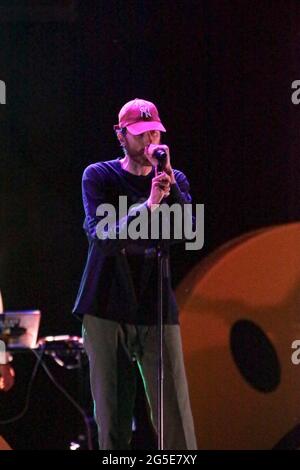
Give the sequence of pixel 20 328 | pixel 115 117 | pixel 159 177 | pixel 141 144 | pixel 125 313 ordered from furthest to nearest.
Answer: pixel 115 117 → pixel 20 328 → pixel 141 144 → pixel 125 313 → pixel 159 177

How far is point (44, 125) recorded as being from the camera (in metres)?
3.88

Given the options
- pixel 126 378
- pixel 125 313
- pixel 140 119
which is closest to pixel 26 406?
pixel 126 378

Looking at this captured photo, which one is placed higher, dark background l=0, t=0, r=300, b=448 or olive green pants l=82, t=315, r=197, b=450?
dark background l=0, t=0, r=300, b=448

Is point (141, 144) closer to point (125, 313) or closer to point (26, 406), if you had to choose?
point (125, 313)

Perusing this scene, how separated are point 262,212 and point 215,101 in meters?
0.64

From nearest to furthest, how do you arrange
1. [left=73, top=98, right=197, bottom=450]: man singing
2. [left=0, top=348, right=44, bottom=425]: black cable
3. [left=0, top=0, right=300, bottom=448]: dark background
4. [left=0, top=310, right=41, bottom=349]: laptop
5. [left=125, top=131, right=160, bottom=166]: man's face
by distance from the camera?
[left=73, top=98, right=197, bottom=450]: man singing < [left=125, top=131, right=160, bottom=166]: man's face < [left=0, top=310, right=41, bottom=349]: laptop < [left=0, top=0, right=300, bottom=448]: dark background < [left=0, top=348, right=44, bottom=425]: black cable

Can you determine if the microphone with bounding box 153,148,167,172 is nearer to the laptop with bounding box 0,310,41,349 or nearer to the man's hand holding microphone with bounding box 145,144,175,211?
the man's hand holding microphone with bounding box 145,144,175,211

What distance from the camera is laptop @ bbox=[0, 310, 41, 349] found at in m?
3.58

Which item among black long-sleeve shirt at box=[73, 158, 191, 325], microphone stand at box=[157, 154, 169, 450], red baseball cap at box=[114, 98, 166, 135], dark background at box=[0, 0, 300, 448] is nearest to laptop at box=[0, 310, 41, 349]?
dark background at box=[0, 0, 300, 448]

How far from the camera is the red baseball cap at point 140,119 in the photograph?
313 centimetres

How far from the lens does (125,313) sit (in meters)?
2.98

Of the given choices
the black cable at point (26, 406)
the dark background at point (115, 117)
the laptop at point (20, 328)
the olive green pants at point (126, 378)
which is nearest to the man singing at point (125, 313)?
the olive green pants at point (126, 378)

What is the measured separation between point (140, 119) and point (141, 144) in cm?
12

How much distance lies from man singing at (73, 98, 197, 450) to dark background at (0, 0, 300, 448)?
82 cm
